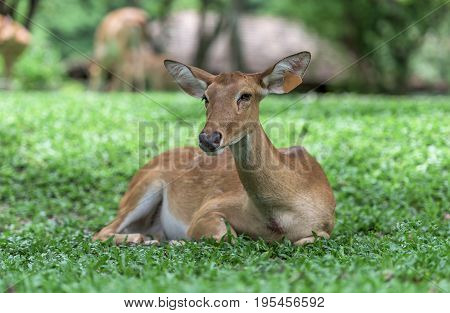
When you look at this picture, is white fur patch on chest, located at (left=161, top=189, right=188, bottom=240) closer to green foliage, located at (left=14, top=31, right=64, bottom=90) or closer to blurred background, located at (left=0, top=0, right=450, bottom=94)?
blurred background, located at (left=0, top=0, right=450, bottom=94)

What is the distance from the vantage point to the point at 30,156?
11266 mm

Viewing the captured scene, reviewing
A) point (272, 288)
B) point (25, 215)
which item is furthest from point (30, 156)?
point (272, 288)

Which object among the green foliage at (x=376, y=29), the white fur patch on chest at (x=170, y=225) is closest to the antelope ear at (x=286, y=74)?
the white fur patch on chest at (x=170, y=225)

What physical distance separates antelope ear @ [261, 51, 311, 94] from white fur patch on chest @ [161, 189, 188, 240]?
1915mm

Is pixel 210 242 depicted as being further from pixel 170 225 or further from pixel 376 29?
pixel 376 29

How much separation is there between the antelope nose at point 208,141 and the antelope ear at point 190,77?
945mm

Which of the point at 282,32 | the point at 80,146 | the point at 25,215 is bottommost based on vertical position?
the point at 25,215

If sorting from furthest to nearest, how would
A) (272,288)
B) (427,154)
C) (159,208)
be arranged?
(427,154) → (159,208) → (272,288)

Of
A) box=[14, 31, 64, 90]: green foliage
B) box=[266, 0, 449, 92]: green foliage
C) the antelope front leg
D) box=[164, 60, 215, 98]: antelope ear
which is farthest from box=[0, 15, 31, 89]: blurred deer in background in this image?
the antelope front leg

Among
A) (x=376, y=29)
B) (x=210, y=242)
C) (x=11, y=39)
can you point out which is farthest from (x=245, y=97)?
(x=376, y=29)

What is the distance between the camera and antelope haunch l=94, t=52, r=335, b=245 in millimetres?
6316

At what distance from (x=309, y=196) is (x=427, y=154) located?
4060mm

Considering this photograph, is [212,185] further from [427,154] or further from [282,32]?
[282,32]

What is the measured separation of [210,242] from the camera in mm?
6625
